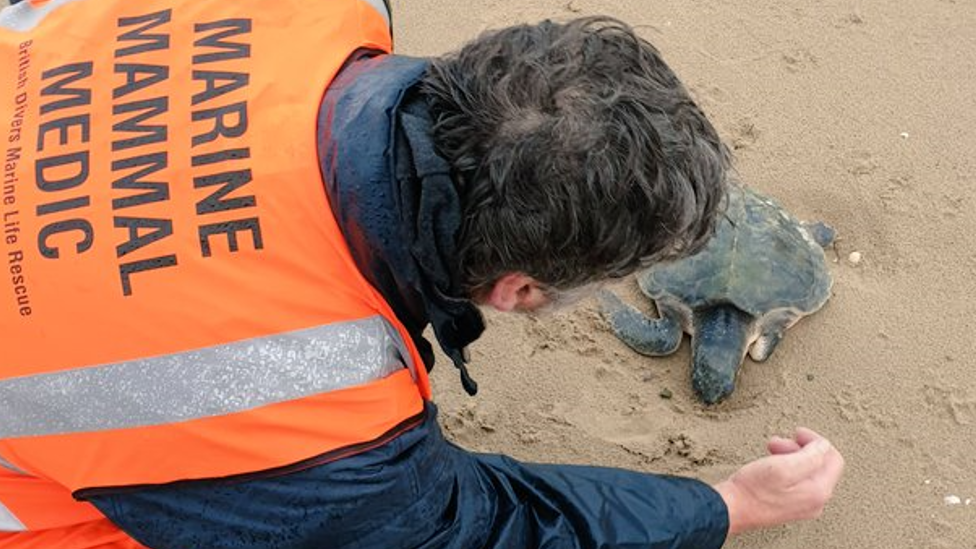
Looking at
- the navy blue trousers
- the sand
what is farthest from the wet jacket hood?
the sand

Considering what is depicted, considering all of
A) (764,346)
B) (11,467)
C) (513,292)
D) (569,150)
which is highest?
(569,150)

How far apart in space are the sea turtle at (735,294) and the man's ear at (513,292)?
1.28 meters

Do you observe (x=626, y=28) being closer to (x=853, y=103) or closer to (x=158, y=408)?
(x=158, y=408)

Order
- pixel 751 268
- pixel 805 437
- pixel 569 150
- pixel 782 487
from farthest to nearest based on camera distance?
pixel 751 268, pixel 805 437, pixel 782 487, pixel 569 150

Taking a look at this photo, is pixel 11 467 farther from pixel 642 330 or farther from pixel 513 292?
pixel 642 330

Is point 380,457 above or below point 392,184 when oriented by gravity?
below

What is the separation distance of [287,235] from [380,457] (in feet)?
1.18

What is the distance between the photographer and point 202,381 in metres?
1.48

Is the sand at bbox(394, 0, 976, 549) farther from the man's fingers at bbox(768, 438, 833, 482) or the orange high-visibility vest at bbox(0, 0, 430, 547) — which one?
the orange high-visibility vest at bbox(0, 0, 430, 547)

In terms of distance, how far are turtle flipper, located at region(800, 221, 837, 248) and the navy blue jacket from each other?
67.3 inches

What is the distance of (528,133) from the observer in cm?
141

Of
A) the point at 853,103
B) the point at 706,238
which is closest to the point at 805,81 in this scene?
the point at 853,103

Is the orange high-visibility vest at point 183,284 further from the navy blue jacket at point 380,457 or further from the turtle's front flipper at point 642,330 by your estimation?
the turtle's front flipper at point 642,330

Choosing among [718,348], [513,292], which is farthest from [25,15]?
[718,348]
